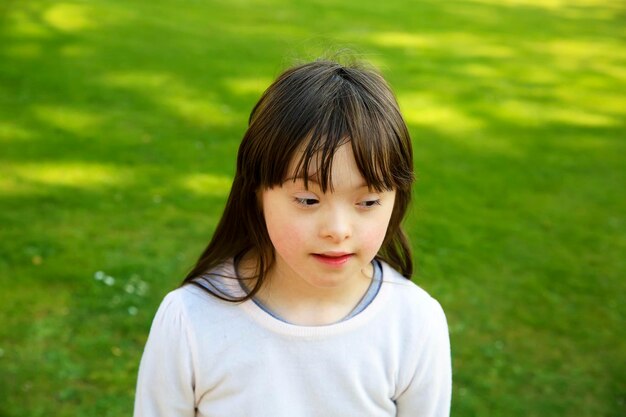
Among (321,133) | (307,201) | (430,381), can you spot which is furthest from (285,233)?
(430,381)

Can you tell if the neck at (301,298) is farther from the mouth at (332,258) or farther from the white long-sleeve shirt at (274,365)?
the mouth at (332,258)

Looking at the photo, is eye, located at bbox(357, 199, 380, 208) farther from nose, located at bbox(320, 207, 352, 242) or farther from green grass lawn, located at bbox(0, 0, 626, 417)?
green grass lawn, located at bbox(0, 0, 626, 417)

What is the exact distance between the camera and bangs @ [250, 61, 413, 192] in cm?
171

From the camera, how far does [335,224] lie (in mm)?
1716

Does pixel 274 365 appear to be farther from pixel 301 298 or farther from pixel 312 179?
pixel 312 179

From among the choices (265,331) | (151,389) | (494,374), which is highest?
(265,331)

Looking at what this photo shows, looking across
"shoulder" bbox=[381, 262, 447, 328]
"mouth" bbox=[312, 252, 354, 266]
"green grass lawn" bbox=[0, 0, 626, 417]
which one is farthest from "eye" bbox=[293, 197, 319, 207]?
"green grass lawn" bbox=[0, 0, 626, 417]

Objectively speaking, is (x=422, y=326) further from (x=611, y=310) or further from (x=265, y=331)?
(x=611, y=310)

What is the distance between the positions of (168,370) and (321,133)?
0.64m

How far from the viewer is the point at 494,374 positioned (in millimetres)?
3889

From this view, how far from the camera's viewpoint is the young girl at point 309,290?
1735 millimetres

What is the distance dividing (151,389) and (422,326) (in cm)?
64

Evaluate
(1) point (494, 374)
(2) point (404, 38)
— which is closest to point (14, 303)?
(1) point (494, 374)

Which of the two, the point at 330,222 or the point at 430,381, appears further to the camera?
the point at 430,381
